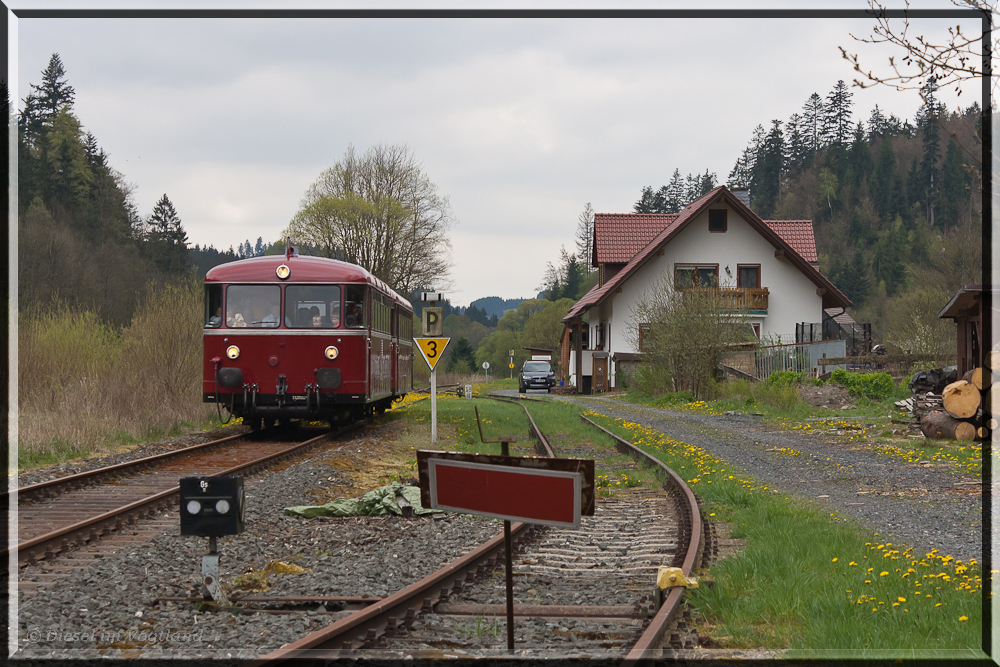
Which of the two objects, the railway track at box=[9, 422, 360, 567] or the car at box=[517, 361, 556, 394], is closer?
the railway track at box=[9, 422, 360, 567]

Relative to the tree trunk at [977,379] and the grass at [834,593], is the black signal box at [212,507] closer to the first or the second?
the grass at [834,593]

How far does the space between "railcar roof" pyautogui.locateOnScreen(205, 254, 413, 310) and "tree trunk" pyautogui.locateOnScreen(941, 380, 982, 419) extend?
10007 mm

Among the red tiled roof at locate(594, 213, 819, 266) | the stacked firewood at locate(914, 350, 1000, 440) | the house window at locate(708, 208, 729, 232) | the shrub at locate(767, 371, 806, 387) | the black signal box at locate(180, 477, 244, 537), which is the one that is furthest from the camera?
the red tiled roof at locate(594, 213, 819, 266)

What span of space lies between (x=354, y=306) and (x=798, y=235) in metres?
35.2

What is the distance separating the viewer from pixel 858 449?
14.5 m

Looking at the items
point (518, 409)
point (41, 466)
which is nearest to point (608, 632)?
point (41, 466)

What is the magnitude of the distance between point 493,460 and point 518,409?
75.7ft

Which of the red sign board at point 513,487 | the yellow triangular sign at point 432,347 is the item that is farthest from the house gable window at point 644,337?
the red sign board at point 513,487

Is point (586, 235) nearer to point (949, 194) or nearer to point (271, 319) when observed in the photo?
point (949, 194)

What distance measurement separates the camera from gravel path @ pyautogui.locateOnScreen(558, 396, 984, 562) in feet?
24.8

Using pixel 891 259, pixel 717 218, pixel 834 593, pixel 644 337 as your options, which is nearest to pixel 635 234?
pixel 717 218

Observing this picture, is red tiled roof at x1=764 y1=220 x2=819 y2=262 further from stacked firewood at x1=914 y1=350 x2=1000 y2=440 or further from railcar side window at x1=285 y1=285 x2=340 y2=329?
railcar side window at x1=285 y1=285 x2=340 y2=329

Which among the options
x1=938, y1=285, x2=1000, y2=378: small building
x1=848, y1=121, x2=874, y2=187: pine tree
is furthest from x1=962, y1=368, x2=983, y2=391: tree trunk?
x1=848, y1=121, x2=874, y2=187: pine tree

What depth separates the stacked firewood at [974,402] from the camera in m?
→ 13.6
